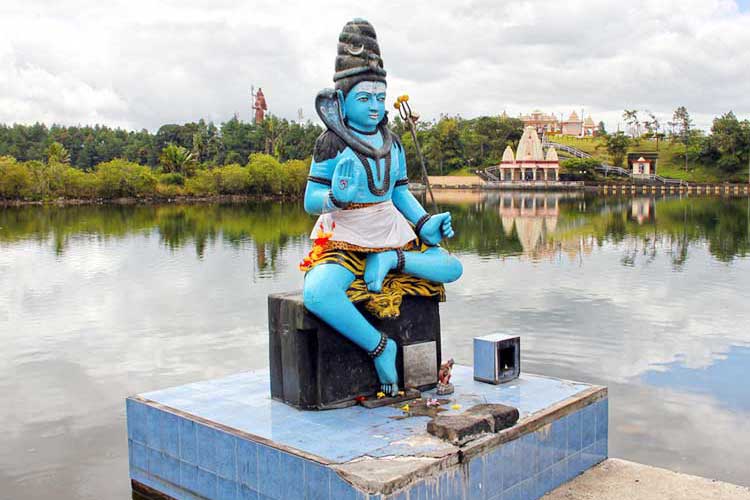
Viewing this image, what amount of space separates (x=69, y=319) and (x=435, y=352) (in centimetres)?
1033

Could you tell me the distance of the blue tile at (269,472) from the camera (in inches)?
243

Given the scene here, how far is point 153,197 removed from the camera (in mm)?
68062

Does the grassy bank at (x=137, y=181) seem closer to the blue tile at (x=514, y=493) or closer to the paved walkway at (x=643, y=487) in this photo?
the paved walkway at (x=643, y=487)

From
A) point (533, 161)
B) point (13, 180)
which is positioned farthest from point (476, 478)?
point (533, 161)

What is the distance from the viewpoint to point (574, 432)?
7.39 m

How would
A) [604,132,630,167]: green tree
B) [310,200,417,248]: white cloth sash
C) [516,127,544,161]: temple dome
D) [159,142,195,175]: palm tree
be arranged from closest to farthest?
[310,200,417,248]: white cloth sash → [159,142,195,175]: palm tree → [516,127,544,161]: temple dome → [604,132,630,167]: green tree

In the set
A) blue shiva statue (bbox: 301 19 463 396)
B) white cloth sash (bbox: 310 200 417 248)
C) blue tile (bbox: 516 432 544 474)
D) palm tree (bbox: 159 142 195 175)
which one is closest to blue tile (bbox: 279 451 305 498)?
blue shiva statue (bbox: 301 19 463 396)

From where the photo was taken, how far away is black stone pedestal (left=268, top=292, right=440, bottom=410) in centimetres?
730

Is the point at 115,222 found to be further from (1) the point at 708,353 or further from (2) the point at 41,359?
(1) the point at 708,353

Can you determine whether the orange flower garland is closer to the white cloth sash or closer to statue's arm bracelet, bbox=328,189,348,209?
the white cloth sash

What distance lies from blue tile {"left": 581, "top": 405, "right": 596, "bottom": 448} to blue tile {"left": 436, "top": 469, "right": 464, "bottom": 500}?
191 cm

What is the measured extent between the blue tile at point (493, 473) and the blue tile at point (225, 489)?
1941 mm

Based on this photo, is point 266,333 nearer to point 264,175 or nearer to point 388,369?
point 388,369

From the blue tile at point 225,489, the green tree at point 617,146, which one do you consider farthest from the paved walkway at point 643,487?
the green tree at point 617,146
